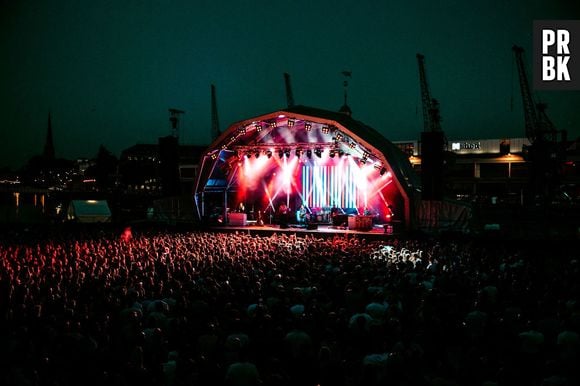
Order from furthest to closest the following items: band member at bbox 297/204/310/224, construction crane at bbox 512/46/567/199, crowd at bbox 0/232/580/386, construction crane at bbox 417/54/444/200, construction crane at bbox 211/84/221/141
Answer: construction crane at bbox 211/84/221/141
construction crane at bbox 512/46/567/199
band member at bbox 297/204/310/224
construction crane at bbox 417/54/444/200
crowd at bbox 0/232/580/386

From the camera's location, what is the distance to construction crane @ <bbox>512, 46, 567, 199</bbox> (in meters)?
44.7

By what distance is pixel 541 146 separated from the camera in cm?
4706

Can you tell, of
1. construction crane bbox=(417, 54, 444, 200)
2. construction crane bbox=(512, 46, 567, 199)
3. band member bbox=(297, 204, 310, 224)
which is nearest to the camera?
construction crane bbox=(417, 54, 444, 200)

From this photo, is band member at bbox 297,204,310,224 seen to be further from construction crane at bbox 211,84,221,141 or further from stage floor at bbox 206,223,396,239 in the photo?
construction crane at bbox 211,84,221,141

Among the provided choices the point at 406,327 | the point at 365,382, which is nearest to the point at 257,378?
the point at 365,382

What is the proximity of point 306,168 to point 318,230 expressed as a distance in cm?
583

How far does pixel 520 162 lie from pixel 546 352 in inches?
1973

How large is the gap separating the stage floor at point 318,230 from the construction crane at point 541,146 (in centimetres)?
2542

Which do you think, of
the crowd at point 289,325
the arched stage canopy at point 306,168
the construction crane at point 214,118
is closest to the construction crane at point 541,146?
the arched stage canopy at point 306,168

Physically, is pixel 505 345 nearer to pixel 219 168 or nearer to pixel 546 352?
pixel 546 352

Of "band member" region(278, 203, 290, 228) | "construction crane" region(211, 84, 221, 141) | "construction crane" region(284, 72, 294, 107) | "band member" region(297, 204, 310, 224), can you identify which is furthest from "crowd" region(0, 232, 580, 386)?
"construction crane" region(211, 84, 221, 141)

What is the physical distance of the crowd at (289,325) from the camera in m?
5.40

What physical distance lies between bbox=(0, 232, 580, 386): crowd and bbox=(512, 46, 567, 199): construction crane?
121 ft

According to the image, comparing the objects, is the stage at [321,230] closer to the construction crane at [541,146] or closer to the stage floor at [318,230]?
the stage floor at [318,230]
